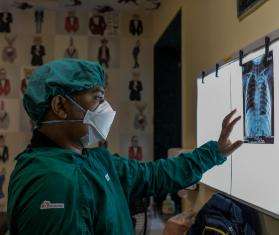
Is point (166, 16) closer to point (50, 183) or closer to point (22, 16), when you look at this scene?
point (22, 16)

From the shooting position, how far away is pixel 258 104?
46.9 inches

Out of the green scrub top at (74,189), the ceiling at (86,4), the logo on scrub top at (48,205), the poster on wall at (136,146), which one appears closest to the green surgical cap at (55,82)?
the green scrub top at (74,189)

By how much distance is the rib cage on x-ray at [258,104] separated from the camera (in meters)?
1.14

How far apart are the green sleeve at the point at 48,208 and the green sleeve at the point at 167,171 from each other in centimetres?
33

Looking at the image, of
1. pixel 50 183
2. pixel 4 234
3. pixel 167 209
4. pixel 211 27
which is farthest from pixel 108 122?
pixel 167 209

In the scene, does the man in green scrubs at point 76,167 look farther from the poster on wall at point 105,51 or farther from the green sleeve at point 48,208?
the poster on wall at point 105,51

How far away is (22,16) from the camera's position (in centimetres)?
318

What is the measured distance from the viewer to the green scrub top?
A: 87 centimetres

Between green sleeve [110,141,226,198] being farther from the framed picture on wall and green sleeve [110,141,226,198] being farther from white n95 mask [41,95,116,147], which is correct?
the framed picture on wall

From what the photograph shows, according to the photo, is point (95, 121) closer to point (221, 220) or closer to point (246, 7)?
point (221, 220)

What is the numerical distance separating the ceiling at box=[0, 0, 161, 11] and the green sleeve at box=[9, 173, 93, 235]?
2.31m

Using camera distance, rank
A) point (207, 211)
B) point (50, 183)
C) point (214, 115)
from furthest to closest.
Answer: point (214, 115)
point (207, 211)
point (50, 183)

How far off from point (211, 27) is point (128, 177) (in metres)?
0.88

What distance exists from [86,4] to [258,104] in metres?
2.17
